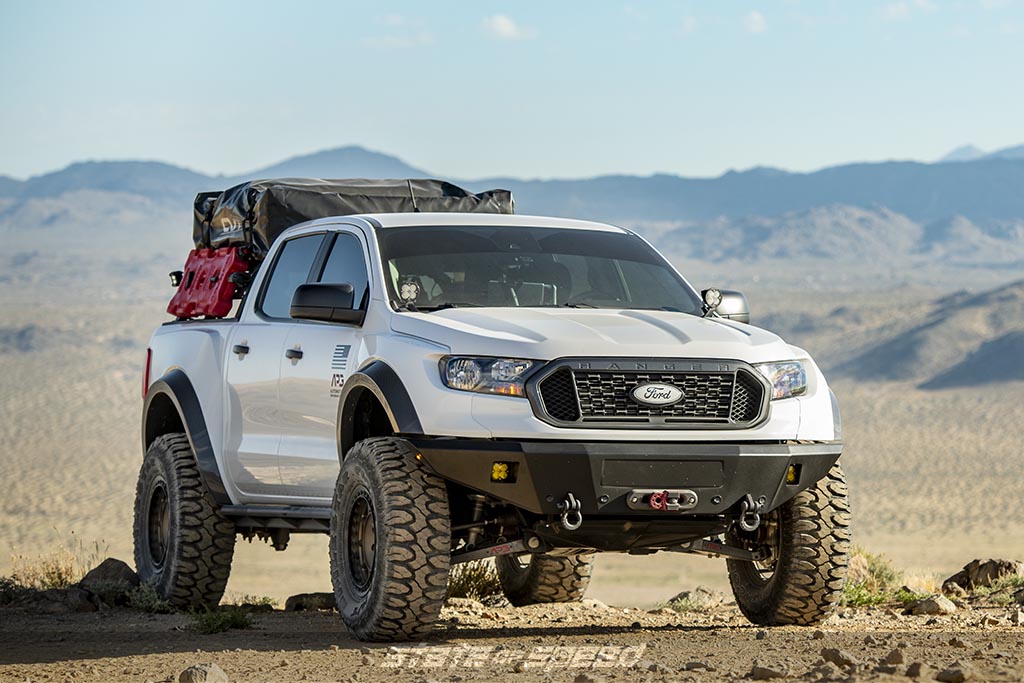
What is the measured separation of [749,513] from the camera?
7488mm

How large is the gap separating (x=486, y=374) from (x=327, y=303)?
3.76 feet

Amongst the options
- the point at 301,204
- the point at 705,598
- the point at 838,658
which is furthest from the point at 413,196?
the point at 838,658

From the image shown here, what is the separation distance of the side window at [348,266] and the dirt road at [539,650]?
1.80 m

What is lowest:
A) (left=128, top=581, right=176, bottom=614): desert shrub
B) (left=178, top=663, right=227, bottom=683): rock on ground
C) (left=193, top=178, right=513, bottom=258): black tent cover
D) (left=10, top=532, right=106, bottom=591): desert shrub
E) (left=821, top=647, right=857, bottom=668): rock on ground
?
(left=10, top=532, right=106, bottom=591): desert shrub

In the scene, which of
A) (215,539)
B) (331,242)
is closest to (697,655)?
(331,242)

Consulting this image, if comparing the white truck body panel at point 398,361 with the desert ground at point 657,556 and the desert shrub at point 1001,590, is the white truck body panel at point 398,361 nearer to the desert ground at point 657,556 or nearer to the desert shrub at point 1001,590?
the desert shrub at point 1001,590

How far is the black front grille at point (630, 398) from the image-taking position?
725cm

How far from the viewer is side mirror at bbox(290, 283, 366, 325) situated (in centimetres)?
809

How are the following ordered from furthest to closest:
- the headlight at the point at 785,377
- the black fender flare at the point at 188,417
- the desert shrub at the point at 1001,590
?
the desert shrub at the point at 1001,590, the black fender flare at the point at 188,417, the headlight at the point at 785,377

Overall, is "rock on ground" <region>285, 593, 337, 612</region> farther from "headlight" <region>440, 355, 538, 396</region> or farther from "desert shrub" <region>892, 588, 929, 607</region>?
"headlight" <region>440, 355, 538, 396</region>

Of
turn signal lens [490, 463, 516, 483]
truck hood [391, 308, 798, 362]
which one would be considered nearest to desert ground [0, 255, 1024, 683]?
turn signal lens [490, 463, 516, 483]

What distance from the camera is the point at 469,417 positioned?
287 inches

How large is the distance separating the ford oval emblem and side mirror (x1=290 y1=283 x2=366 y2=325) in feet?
5.31

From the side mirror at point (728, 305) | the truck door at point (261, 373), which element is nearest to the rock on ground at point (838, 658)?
the side mirror at point (728, 305)
